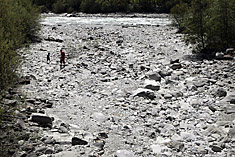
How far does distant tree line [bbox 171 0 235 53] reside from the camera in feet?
57.8

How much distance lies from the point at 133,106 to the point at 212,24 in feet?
37.8

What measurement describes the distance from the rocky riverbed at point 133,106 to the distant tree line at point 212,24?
158 cm

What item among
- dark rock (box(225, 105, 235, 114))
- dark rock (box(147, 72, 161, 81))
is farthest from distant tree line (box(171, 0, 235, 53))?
dark rock (box(225, 105, 235, 114))

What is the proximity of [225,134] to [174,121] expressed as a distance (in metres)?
1.88

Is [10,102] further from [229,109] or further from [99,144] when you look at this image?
[229,109]

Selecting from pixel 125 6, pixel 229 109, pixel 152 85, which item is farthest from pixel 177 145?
pixel 125 6

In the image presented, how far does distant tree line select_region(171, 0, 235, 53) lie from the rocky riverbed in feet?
5.18

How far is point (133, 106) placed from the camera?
10.3 m

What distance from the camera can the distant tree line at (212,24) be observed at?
17609mm

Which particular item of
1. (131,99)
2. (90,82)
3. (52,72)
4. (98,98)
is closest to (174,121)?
(131,99)

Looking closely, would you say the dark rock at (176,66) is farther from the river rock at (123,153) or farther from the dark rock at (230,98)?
the river rock at (123,153)

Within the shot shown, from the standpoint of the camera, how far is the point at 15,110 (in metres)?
8.80

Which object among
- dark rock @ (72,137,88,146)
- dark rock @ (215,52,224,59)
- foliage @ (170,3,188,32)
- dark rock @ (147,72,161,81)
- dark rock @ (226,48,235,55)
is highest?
foliage @ (170,3,188,32)

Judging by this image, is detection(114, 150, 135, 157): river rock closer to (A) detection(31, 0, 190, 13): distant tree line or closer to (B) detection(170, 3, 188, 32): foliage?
(B) detection(170, 3, 188, 32): foliage
